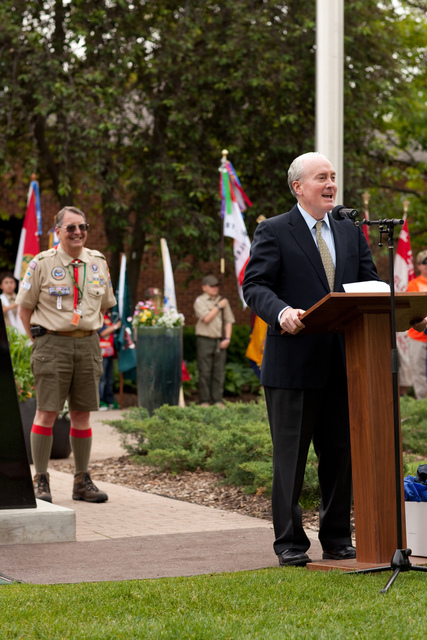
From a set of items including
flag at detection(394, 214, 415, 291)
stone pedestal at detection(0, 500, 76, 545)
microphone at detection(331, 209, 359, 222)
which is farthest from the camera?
flag at detection(394, 214, 415, 291)

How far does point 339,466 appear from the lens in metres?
5.02

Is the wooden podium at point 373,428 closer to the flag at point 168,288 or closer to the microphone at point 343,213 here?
the microphone at point 343,213

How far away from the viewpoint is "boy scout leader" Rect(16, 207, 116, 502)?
23.8 ft

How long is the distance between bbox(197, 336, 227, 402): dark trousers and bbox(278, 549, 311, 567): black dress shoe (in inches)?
478

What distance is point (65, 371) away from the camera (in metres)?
7.30

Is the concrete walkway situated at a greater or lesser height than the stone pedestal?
lesser

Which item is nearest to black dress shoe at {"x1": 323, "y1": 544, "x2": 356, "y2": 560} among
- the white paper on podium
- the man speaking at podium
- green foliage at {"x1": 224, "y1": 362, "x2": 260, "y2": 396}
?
the man speaking at podium

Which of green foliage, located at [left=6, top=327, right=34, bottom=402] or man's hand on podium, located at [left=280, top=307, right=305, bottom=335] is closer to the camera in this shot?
man's hand on podium, located at [left=280, top=307, right=305, bottom=335]

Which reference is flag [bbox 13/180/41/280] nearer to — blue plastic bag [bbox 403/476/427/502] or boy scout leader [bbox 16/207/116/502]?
boy scout leader [bbox 16/207/116/502]

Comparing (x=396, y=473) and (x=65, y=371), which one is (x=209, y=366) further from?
(x=396, y=473)

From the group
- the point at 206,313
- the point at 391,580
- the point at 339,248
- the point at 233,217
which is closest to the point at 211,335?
the point at 206,313

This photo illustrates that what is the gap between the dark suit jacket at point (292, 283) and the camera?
15.9 feet

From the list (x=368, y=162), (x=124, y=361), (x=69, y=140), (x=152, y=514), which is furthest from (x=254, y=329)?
(x=152, y=514)

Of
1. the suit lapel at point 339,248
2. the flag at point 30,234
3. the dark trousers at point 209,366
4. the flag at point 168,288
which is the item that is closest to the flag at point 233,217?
the flag at point 168,288
